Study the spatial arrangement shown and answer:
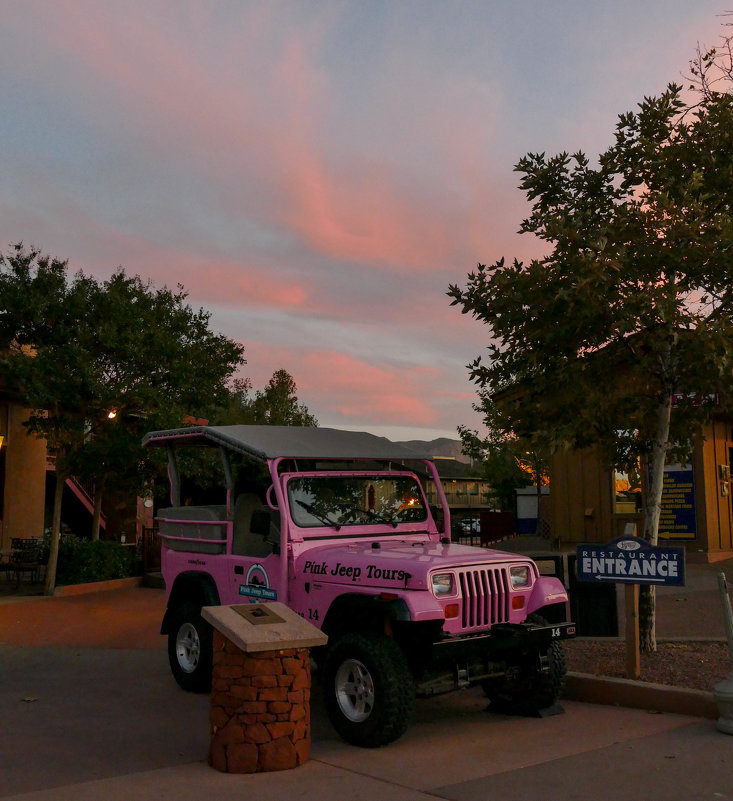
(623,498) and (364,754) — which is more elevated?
(623,498)

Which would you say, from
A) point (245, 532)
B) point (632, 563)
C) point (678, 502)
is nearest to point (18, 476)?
point (245, 532)

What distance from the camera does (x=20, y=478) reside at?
21.7 m

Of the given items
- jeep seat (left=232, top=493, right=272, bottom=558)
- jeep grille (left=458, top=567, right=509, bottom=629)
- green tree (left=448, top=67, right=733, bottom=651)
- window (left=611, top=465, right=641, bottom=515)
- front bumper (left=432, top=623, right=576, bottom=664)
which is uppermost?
green tree (left=448, top=67, right=733, bottom=651)

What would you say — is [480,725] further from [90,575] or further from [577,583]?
[90,575]

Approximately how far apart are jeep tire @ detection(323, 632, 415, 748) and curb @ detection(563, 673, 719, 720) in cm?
228

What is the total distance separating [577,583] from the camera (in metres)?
→ 9.12

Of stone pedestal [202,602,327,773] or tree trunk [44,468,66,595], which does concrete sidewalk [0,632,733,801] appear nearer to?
stone pedestal [202,602,327,773]

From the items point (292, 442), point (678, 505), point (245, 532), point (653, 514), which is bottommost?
point (245, 532)

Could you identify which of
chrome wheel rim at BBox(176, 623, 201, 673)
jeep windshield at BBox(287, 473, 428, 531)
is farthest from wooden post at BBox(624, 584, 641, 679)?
chrome wheel rim at BBox(176, 623, 201, 673)

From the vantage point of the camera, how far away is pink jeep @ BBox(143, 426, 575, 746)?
6449 mm

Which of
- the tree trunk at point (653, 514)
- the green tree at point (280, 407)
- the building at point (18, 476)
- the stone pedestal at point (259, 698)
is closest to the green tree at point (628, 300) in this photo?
the tree trunk at point (653, 514)

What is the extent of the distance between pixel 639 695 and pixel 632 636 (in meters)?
0.53

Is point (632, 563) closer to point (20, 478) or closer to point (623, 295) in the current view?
point (623, 295)

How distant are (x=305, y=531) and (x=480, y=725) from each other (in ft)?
7.06
